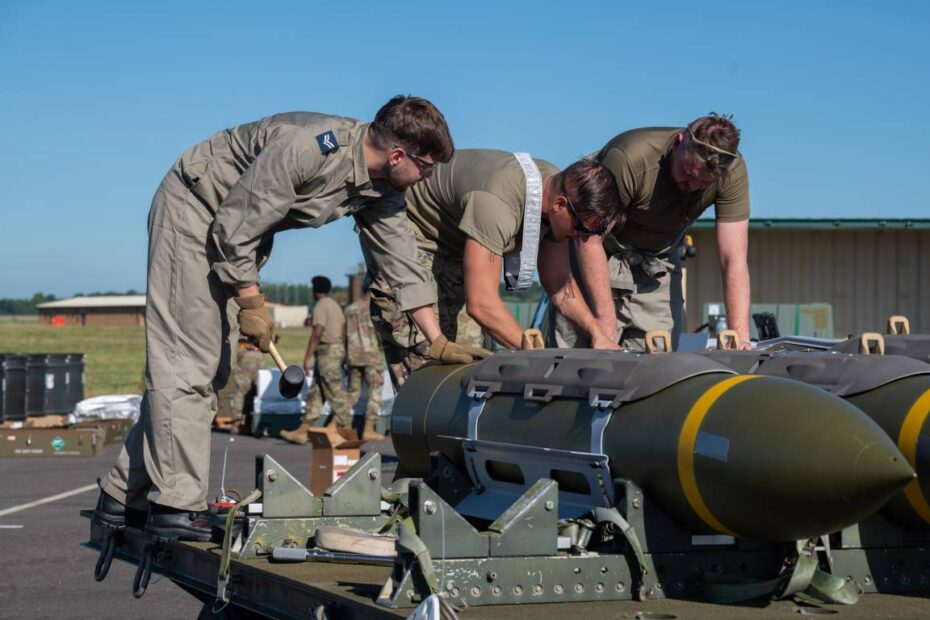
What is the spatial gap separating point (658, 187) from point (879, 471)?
9.94ft

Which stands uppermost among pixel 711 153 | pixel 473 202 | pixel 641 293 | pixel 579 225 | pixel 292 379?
pixel 711 153

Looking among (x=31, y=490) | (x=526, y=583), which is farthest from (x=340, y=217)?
(x=31, y=490)

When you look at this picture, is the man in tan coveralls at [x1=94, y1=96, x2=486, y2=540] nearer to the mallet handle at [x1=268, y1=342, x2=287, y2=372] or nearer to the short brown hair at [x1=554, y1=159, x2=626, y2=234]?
the mallet handle at [x1=268, y1=342, x2=287, y2=372]

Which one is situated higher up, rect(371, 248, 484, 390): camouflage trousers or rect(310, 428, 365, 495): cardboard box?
rect(371, 248, 484, 390): camouflage trousers

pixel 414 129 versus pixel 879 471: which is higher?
pixel 414 129

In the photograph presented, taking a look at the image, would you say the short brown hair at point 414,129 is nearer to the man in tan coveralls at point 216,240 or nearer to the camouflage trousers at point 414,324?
the man in tan coveralls at point 216,240

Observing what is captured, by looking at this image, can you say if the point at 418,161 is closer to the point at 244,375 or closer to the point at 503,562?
the point at 503,562

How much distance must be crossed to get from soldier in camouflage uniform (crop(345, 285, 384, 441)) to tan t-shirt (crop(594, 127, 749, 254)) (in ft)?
29.5

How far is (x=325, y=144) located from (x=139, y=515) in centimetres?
160

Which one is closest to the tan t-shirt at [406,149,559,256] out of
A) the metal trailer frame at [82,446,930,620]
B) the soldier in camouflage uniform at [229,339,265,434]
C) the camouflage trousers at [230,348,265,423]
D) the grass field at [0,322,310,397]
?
the metal trailer frame at [82,446,930,620]

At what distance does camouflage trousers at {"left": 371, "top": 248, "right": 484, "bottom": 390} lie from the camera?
18.9 feet

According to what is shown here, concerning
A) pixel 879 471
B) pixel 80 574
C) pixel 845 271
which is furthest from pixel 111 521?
pixel 845 271

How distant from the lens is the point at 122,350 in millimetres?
63500

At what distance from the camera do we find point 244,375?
54.4 feet
